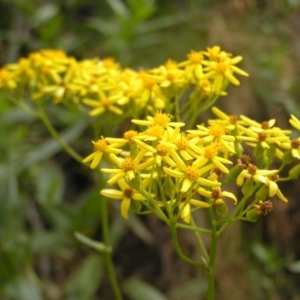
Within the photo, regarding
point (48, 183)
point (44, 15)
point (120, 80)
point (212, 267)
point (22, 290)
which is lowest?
point (22, 290)

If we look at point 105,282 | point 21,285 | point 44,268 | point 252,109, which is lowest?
point 105,282

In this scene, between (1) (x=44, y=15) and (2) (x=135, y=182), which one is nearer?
(2) (x=135, y=182)

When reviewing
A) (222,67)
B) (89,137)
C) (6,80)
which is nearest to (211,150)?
(222,67)

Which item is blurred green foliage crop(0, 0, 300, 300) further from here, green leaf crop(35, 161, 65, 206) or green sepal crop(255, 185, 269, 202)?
green sepal crop(255, 185, 269, 202)

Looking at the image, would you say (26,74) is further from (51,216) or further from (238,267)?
(238,267)

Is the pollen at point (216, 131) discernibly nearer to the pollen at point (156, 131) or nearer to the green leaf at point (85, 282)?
the pollen at point (156, 131)

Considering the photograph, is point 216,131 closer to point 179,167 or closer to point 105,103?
point 179,167

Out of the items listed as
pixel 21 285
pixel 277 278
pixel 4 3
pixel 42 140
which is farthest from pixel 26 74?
pixel 4 3
